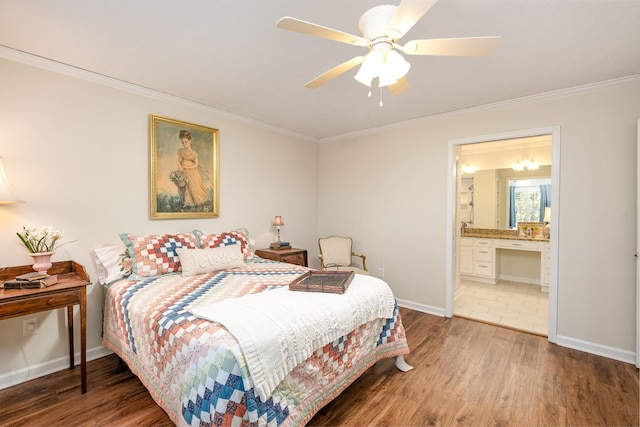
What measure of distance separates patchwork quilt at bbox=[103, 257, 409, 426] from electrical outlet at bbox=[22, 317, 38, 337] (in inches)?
18.4

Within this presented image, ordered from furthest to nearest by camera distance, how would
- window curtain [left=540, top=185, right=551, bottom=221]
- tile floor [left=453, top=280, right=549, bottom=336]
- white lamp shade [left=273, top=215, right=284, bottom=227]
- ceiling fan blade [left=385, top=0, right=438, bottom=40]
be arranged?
window curtain [left=540, top=185, right=551, bottom=221]
white lamp shade [left=273, top=215, right=284, bottom=227]
tile floor [left=453, top=280, right=549, bottom=336]
ceiling fan blade [left=385, top=0, right=438, bottom=40]

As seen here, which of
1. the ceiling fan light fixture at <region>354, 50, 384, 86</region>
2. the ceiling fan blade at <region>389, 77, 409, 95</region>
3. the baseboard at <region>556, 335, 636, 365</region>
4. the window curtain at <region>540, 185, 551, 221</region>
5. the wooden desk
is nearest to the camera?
the ceiling fan light fixture at <region>354, 50, 384, 86</region>

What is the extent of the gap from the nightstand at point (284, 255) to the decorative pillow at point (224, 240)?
0.41 meters

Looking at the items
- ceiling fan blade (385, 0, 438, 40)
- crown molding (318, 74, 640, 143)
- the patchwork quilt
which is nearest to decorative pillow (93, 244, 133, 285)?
the patchwork quilt

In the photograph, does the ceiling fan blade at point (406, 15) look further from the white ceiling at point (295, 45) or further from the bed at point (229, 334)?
the bed at point (229, 334)

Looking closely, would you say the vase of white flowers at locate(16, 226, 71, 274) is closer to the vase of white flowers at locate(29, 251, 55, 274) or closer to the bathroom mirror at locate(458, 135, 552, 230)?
the vase of white flowers at locate(29, 251, 55, 274)

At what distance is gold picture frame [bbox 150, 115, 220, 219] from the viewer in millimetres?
3076

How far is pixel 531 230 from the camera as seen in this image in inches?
205

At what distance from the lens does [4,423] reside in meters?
1.88

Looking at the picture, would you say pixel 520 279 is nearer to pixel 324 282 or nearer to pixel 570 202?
pixel 570 202

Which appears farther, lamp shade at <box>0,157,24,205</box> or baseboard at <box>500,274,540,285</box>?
baseboard at <box>500,274,540,285</box>

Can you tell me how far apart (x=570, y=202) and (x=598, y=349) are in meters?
1.37

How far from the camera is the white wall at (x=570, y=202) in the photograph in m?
2.69

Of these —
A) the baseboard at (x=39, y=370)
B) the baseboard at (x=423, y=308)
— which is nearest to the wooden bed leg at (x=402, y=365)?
the baseboard at (x=423, y=308)
